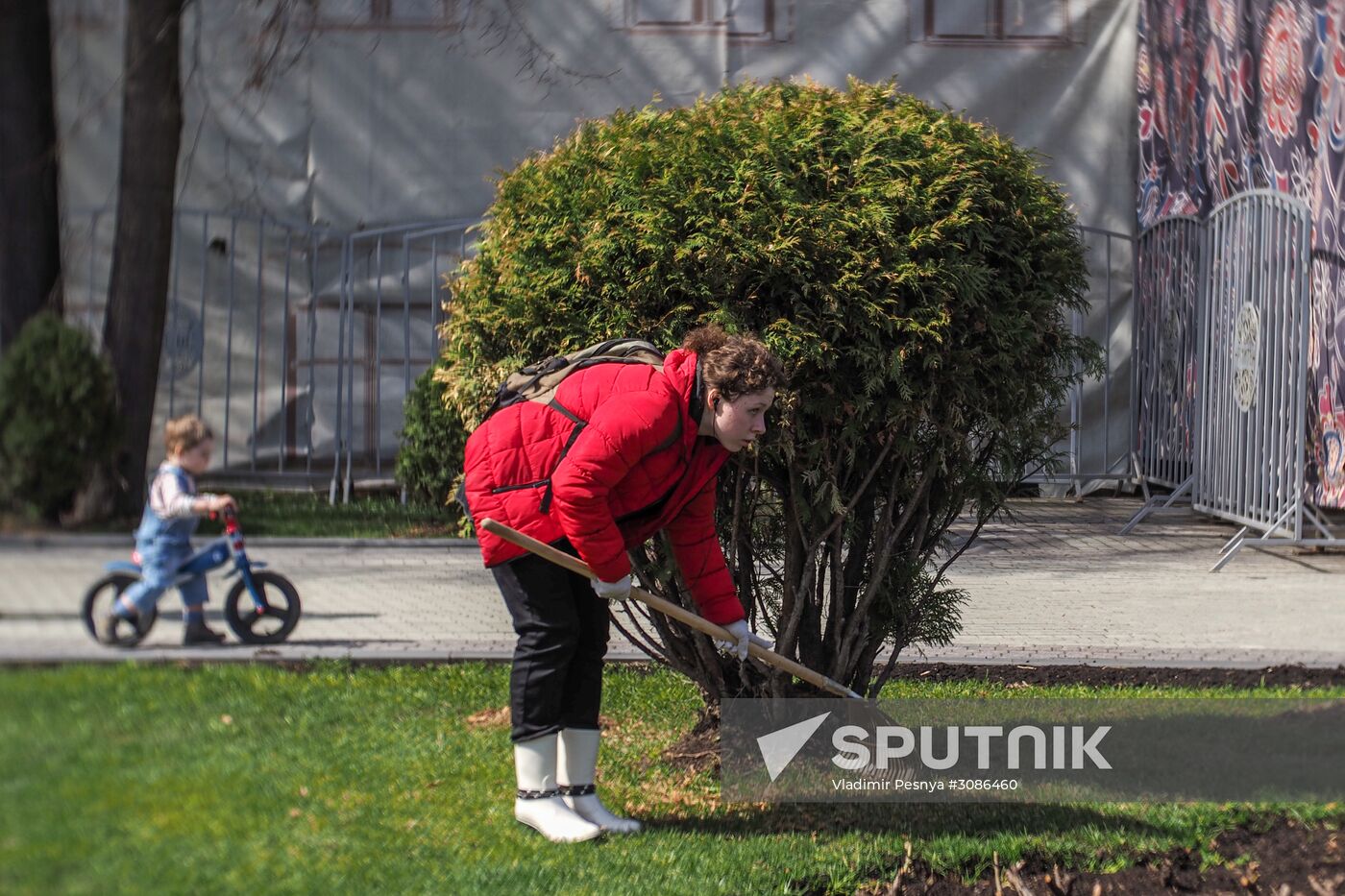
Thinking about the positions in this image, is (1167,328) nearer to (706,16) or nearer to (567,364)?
(567,364)

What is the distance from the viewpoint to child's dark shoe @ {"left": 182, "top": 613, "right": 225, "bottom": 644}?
1.32 metres

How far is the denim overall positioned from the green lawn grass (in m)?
0.07

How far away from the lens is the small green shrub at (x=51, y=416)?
106cm

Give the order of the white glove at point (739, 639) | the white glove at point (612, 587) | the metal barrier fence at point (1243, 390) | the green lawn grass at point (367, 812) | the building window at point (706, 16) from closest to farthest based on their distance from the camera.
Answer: the green lawn grass at point (367, 812), the building window at point (706, 16), the white glove at point (612, 587), the white glove at point (739, 639), the metal barrier fence at point (1243, 390)

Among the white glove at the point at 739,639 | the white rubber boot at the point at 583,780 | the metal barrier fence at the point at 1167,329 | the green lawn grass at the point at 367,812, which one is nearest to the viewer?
the green lawn grass at the point at 367,812

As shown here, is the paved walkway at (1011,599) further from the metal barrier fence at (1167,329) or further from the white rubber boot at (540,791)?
the metal barrier fence at (1167,329)

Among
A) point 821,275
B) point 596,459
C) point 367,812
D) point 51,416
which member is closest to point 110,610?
point 51,416

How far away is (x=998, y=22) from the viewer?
2025mm

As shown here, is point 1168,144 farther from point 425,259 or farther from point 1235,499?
point 1235,499

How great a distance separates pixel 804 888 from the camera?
2799 millimetres

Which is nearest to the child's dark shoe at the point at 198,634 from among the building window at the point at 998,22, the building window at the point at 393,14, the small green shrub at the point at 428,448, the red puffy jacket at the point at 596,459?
the small green shrub at the point at 428,448

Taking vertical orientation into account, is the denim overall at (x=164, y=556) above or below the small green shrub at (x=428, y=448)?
below

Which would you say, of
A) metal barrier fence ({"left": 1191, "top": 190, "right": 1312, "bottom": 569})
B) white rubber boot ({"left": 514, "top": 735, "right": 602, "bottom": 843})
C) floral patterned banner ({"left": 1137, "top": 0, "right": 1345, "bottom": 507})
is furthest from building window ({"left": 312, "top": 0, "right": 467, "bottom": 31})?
metal barrier fence ({"left": 1191, "top": 190, "right": 1312, "bottom": 569})

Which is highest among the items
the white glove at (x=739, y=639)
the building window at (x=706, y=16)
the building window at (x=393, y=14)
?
the building window at (x=706, y=16)
